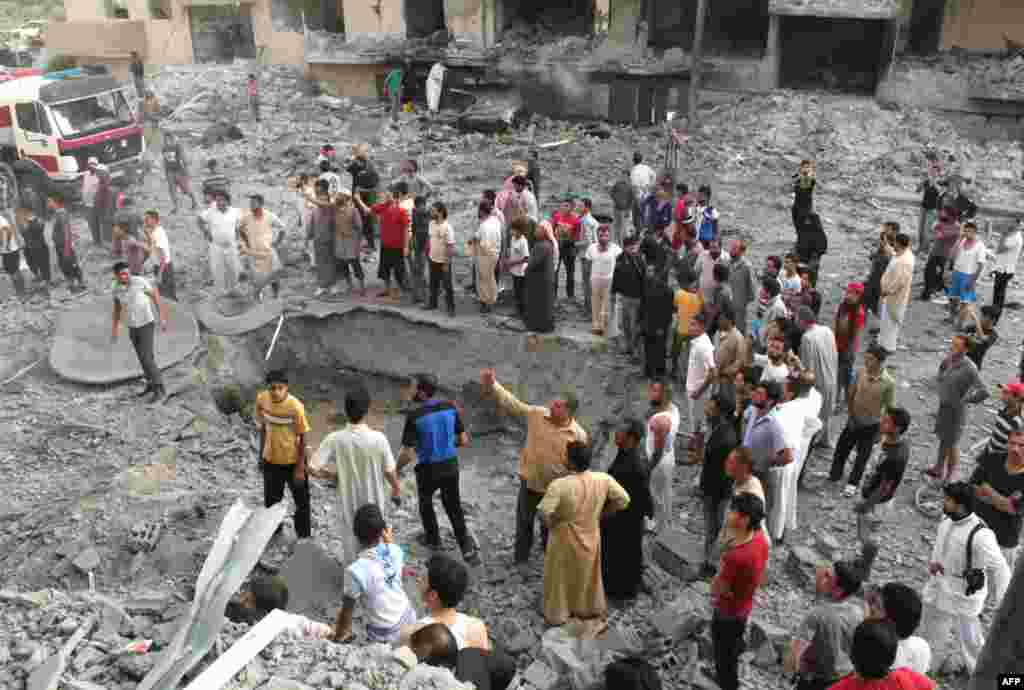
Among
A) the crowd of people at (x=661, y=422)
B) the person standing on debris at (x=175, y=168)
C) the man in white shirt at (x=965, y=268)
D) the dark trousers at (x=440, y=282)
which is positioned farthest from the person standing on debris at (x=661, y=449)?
the person standing on debris at (x=175, y=168)

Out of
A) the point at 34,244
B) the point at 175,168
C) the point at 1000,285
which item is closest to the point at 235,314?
the point at 34,244

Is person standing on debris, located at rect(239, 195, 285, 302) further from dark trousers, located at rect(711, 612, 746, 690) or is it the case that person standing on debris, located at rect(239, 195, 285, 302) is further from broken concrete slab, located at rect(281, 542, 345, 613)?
dark trousers, located at rect(711, 612, 746, 690)

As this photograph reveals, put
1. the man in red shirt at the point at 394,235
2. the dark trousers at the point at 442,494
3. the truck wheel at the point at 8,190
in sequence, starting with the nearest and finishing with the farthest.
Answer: the dark trousers at the point at 442,494, the man in red shirt at the point at 394,235, the truck wheel at the point at 8,190

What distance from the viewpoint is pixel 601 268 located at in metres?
9.74

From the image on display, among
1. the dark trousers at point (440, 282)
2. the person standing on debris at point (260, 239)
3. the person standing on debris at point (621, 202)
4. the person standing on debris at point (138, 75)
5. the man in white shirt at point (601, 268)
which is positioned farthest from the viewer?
the person standing on debris at point (138, 75)

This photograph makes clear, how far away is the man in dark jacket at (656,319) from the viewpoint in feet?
29.1

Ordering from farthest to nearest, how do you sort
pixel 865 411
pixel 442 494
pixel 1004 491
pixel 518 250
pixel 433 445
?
pixel 518 250 → pixel 865 411 → pixel 442 494 → pixel 433 445 → pixel 1004 491

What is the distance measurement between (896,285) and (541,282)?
A: 371cm

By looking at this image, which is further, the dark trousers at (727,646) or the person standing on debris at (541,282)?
the person standing on debris at (541,282)

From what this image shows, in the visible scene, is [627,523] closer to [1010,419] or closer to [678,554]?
[678,554]

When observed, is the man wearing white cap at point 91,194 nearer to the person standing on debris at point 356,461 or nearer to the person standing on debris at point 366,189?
the person standing on debris at point 366,189

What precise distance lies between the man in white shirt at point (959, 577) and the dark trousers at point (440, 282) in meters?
6.37

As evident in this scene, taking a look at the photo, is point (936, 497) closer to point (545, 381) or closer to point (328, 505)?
point (545, 381)

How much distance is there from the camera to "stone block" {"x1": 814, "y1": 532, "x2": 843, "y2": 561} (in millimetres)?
6816
